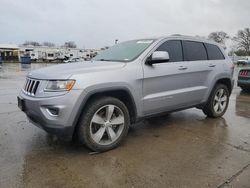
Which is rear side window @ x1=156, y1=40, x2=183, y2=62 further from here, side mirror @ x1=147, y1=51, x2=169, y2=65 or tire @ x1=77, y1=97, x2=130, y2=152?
tire @ x1=77, y1=97, x2=130, y2=152

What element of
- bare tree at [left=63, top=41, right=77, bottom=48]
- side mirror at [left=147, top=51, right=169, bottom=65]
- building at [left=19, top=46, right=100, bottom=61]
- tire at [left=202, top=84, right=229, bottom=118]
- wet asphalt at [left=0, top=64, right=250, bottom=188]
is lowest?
wet asphalt at [left=0, top=64, right=250, bottom=188]

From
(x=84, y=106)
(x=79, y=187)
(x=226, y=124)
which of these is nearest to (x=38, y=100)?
(x=84, y=106)

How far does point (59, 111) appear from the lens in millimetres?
2986

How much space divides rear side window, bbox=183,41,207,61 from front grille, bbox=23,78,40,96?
2790 millimetres

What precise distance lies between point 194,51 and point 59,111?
3.06m

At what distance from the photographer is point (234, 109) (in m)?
6.45

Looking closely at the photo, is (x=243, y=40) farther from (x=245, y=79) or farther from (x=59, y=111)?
(x=59, y=111)

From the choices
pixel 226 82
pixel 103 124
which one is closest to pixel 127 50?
pixel 103 124

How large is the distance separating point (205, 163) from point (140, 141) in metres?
1.14

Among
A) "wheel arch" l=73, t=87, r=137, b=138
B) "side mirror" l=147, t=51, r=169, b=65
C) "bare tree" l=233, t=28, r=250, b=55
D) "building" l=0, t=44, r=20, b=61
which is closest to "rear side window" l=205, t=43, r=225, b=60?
"side mirror" l=147, t=51, r=169, b=65

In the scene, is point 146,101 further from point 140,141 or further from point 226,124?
point 226,124

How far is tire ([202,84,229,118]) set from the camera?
16.9 ft

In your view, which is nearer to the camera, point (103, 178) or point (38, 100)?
point (103, 178)

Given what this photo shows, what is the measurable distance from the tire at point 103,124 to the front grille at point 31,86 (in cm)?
77
